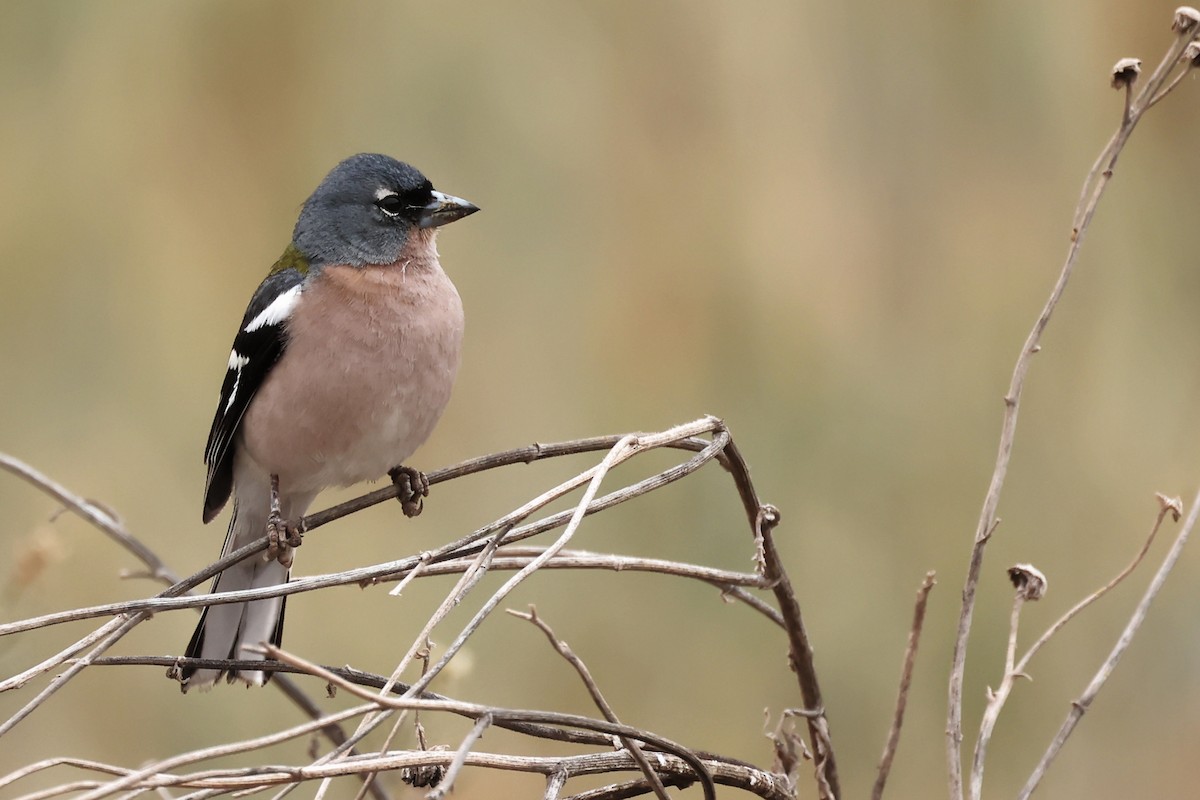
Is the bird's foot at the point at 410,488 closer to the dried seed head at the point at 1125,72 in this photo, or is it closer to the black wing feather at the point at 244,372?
the black wing feather at the point at 244,372

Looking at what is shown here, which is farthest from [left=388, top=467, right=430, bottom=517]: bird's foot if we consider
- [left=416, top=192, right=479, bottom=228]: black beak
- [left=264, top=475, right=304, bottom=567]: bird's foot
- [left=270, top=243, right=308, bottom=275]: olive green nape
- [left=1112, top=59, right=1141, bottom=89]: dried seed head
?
[left=1112, top=59, right=1141, bottom=89]: dried seed head

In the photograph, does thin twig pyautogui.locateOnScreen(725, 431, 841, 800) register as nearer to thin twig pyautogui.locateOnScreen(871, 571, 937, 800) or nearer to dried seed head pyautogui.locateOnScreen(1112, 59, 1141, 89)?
thin twig pyautogui.locateOnScreen(871, 571, 937, 800)

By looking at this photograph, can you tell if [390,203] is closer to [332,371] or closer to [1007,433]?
[332,371]

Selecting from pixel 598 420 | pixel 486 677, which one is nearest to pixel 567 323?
pixel 598 420

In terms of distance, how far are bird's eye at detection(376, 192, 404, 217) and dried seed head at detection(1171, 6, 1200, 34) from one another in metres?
1.94

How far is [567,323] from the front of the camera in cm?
427

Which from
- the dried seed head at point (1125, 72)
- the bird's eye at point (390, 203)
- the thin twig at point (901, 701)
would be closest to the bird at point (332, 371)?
the bird's eye at point (390, 203)

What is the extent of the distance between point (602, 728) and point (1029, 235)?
3.29 meters

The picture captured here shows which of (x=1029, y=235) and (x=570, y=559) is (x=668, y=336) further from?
(x=570, y=559)

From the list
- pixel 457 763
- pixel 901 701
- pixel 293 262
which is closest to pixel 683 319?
pixel 293 262

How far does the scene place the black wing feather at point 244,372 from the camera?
2.76 metres

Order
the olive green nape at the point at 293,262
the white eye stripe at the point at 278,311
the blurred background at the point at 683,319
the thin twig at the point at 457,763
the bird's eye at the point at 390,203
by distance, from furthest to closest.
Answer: the blurred background at the point at 683,319 < the bird's eye at the point at 390,203 < the olive green nape at the point at 293,262 < the white eye stripe at the point at 278,311 < the thin twig at the point at 457,763

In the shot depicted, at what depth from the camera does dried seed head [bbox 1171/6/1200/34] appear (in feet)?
5.04

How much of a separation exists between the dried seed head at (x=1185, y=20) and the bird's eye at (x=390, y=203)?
76.4 inches
